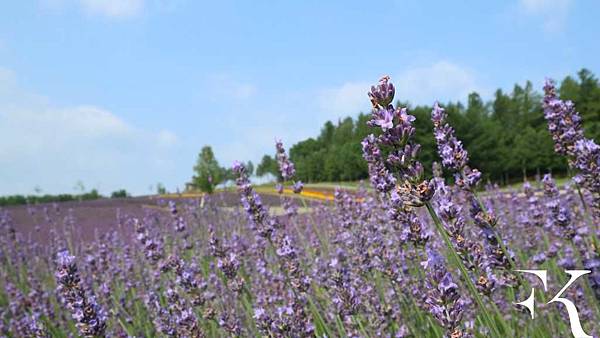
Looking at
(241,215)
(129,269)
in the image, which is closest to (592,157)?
(129,269)

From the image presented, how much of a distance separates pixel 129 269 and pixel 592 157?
5121mm

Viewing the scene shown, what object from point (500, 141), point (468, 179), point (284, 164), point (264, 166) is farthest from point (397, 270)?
point (264, 166)

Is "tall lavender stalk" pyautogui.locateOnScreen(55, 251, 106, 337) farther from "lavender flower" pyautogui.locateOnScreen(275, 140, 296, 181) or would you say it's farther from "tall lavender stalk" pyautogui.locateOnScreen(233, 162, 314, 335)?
"lavender flower" pyautogui.locateOnScreen(275, 140, 296, 181)

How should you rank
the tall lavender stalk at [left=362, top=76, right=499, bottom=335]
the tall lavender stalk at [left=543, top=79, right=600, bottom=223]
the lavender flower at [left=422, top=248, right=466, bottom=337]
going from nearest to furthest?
1. the tall lavender stalk at [left=362, top=76, right=499, bottom=335]
2. the lavender flower at [left=422, top=248, right=466, bottom=337]
3. the tall lavender stalk at [left=543, top=79, right=600, bottom=223]

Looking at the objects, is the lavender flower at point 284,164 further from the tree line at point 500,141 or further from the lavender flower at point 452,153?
the tree line at point 500,141

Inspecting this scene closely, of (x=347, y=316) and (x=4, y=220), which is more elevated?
(x=4, y=220)

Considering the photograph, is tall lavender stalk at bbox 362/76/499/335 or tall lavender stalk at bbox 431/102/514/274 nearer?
tall lavender stalk at bbox 362/76/499/335

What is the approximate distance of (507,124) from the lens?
147 feet

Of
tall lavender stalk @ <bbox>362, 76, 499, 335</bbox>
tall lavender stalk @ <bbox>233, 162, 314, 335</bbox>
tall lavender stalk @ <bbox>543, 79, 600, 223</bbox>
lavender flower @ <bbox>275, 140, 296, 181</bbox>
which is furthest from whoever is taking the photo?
lavender flower @ <bbox>275, 140, 296, 181</bbox>

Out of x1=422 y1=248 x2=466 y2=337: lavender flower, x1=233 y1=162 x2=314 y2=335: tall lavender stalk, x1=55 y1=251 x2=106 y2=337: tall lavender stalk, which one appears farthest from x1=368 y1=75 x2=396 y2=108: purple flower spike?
x1=55 y1=251 x2=106 y2=337: tall lavender stalk

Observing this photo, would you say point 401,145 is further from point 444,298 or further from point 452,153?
point 452,153

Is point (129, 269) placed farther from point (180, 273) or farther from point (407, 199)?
point (407, 199)

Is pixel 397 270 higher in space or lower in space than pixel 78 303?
lower

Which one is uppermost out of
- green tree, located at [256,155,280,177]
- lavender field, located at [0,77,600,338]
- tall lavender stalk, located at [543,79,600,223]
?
green tree, located at [256,155,280,177]
